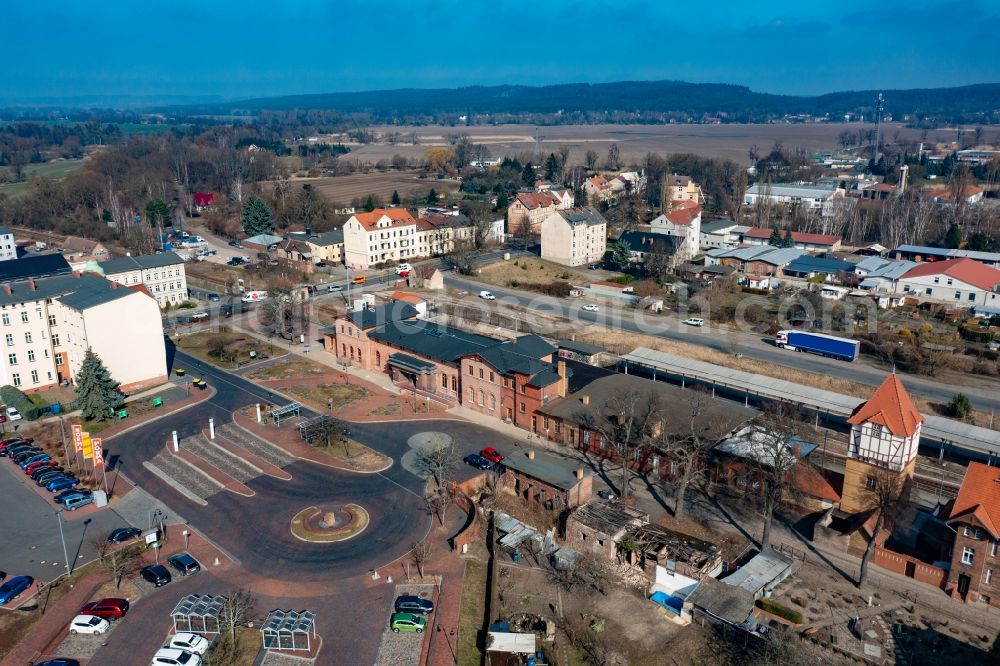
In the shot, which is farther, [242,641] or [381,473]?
[381,473]

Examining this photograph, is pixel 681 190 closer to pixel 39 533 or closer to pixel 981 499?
pixel 981 499

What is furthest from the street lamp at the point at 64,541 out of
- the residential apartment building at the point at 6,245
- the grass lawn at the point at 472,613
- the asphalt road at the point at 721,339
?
the residential apartment building at the point at 6,245

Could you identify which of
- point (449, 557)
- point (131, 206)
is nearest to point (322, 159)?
point (131, 206)

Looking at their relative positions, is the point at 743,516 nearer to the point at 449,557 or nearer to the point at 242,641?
the point at 449,557

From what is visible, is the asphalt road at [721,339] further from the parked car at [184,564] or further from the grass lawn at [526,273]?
the parked car at [184,564]

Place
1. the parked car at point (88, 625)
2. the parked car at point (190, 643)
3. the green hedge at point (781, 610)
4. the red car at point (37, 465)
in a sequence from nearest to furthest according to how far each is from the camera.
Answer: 1. the parked car at point (190, 643)
2. the parked car at point (88, 625)
3. the green hedge at point (781, 610)
4. the red car at point (37, 465)

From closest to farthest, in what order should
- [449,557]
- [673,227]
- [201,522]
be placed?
1. [449,557]
2. [201,522]
3. [673,227]

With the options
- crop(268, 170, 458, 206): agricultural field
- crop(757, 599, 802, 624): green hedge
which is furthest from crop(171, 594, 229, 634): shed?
crop(268, 170, 458, 206): agricultural field
